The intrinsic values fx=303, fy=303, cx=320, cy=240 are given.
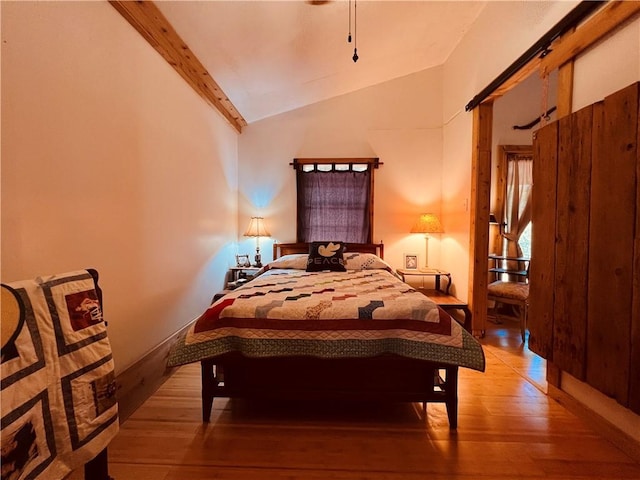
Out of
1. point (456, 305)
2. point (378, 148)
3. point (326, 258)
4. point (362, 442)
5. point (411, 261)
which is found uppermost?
point (378, 148)

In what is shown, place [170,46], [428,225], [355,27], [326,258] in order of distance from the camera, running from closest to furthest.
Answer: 1. [170,46]
2. [355,27]
3. [326,258]
4. [428,225]

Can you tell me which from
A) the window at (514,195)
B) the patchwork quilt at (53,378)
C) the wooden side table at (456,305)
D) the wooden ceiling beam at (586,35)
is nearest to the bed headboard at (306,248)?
the wooden side table at (456,305)

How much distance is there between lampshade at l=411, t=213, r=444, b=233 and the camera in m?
3.66

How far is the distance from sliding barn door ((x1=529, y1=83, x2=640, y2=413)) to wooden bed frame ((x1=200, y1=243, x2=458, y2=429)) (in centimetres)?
72

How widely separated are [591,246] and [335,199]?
2755mm

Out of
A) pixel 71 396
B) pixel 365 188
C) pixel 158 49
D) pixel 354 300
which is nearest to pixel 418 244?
pixel 365 188

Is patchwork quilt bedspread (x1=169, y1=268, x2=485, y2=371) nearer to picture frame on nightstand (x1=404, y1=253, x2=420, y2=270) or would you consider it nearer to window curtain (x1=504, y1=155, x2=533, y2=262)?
picture frame on nightstand (x1=404, y1=253, x2=420, y2=270)

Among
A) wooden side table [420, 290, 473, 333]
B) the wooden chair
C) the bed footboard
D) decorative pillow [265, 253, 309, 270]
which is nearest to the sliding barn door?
the bed footboard

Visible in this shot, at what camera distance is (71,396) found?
102cm

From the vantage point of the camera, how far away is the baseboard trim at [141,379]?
176cm

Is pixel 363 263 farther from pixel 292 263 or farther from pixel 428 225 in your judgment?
pixel 428 225

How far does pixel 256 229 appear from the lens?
383cm

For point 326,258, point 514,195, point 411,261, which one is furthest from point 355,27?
point 514,195

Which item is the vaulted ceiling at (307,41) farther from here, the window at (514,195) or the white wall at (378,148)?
the window at (514,195)
